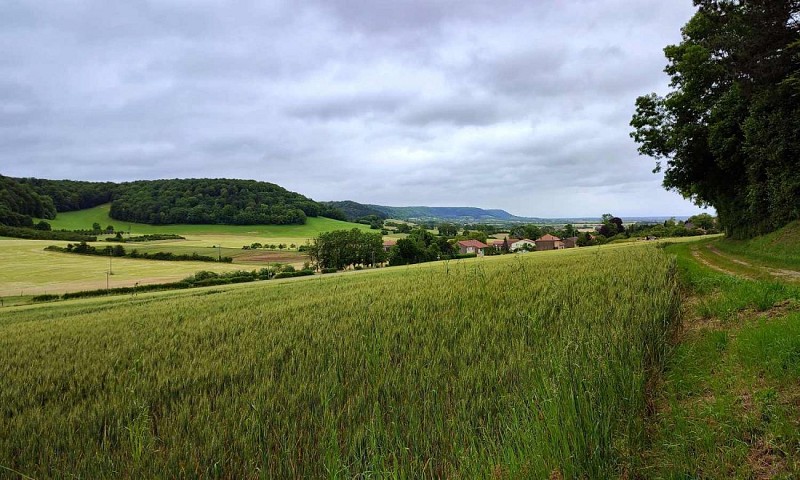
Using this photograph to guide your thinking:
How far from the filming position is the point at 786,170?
1769 cm

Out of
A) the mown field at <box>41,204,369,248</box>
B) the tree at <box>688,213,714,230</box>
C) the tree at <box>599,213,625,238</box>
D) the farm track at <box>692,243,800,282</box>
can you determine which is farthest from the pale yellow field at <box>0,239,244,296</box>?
the tree at <box>688,213,714,230</box>

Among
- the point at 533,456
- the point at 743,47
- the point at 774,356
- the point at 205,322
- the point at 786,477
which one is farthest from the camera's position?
the point at 743,47

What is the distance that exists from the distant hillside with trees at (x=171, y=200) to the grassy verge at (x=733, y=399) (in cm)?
14046

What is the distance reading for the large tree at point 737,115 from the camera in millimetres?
16719

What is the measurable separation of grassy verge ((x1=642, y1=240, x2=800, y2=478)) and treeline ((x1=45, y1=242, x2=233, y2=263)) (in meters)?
87.2

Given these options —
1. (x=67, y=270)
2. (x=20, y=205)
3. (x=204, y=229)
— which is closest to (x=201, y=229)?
(x=204, y=229)

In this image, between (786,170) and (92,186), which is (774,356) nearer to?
(786,170)

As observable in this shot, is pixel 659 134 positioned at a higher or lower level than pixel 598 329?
higher

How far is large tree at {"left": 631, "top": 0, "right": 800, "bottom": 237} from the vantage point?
54.9ft

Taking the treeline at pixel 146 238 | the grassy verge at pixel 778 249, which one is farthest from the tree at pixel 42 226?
the grassy verge at pixel 778 249

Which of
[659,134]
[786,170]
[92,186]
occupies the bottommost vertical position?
[786,170]

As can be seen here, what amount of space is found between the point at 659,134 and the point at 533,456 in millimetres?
32111

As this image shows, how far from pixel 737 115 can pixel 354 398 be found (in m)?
27.8

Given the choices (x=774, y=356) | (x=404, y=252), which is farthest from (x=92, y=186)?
(x=774, y=356)
